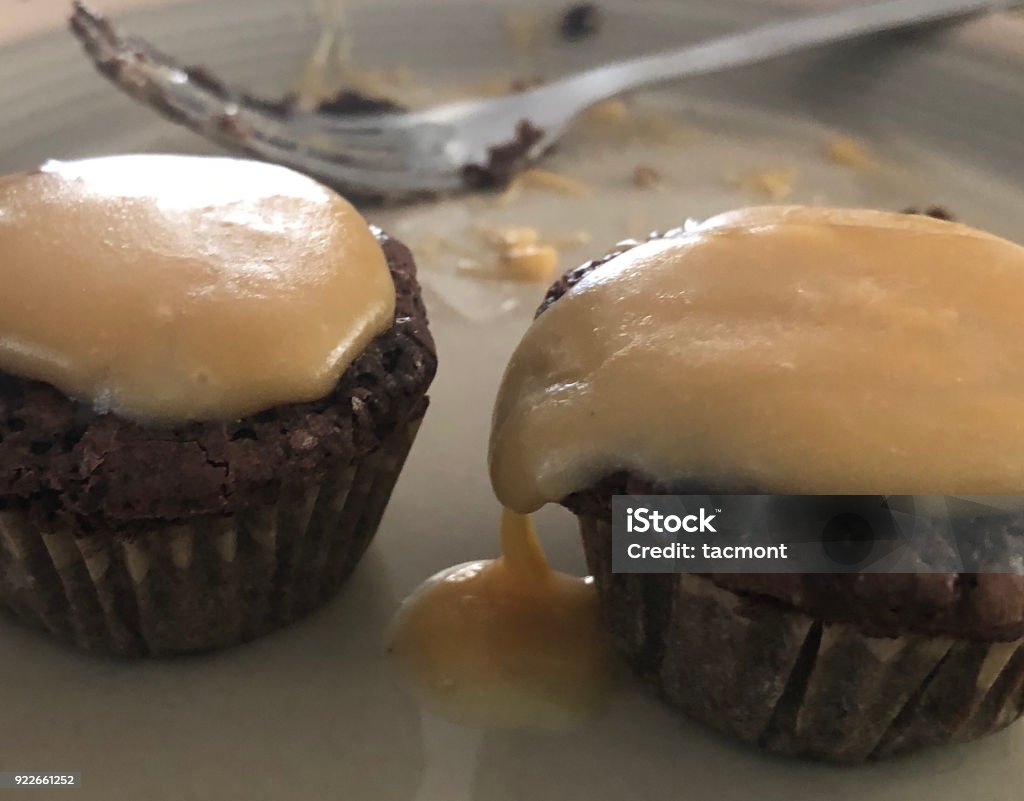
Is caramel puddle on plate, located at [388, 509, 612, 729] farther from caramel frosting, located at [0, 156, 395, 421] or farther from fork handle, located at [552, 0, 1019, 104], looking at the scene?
fork handle, located at [552, 0, 1019, 104]

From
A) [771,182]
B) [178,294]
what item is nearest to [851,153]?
[771,182]

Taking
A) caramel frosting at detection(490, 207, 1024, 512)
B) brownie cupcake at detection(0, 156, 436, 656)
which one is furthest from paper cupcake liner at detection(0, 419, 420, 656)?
caramel frosting at detection(490, 207, 1024, 512)

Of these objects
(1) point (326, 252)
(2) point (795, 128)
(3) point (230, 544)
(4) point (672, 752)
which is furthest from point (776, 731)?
(2) point (795, 128)

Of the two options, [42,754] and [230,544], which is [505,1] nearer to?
[230,544]

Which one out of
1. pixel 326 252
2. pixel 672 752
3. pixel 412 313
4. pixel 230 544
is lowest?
pixel 672 752

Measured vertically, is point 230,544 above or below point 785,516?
below

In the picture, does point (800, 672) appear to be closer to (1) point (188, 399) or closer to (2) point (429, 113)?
(1) point (188, 399)

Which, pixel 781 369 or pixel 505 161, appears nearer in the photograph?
pixel 781 369
